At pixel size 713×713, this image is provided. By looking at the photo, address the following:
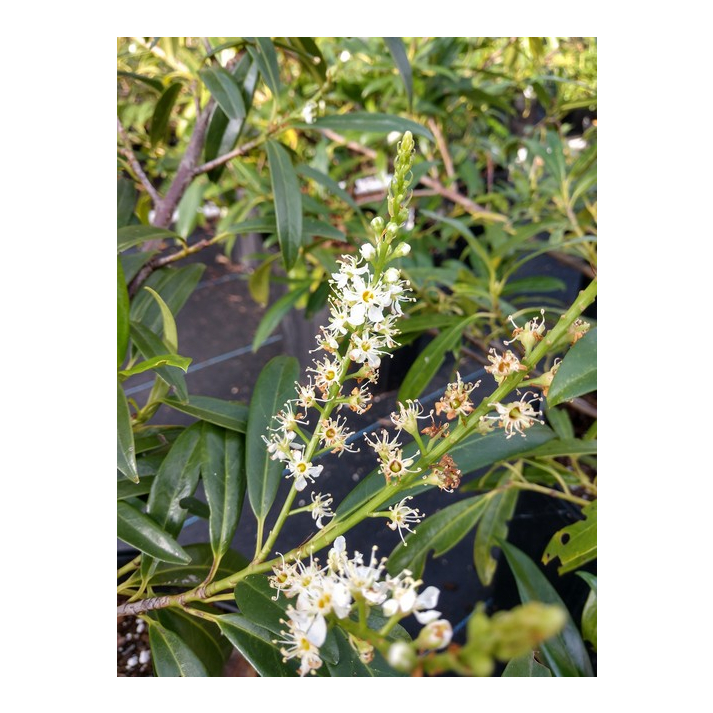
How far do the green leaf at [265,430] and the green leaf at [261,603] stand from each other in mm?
88

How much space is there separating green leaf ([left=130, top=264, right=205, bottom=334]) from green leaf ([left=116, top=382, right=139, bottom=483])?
0.20 m

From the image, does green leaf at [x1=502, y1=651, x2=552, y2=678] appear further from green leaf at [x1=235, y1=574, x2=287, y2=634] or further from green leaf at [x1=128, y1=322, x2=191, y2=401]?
green leaf at [x1=128, y1=322, x2=191, y2=401]

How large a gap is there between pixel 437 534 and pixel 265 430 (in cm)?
22

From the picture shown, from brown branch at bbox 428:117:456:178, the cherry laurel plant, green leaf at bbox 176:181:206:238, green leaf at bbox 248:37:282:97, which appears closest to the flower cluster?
the cherry laurel plant

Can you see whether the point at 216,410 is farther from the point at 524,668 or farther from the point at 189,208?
the point at 189,208

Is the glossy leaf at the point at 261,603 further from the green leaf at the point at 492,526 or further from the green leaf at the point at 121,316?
the green leaf at the point at 492,526

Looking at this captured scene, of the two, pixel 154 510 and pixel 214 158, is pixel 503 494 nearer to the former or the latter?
pixel 154 510

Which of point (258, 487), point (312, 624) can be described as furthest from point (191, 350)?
point (312, 624)

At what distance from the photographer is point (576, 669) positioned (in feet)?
2.01

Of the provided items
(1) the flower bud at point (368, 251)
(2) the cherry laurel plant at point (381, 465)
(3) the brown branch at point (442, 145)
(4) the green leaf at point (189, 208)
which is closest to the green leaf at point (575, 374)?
(2) the cherry laurel plant at point (381, 465)

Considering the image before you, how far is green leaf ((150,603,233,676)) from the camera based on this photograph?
0.54 m

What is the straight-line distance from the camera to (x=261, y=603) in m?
0.42

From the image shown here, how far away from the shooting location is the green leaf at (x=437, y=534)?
1.96ft
